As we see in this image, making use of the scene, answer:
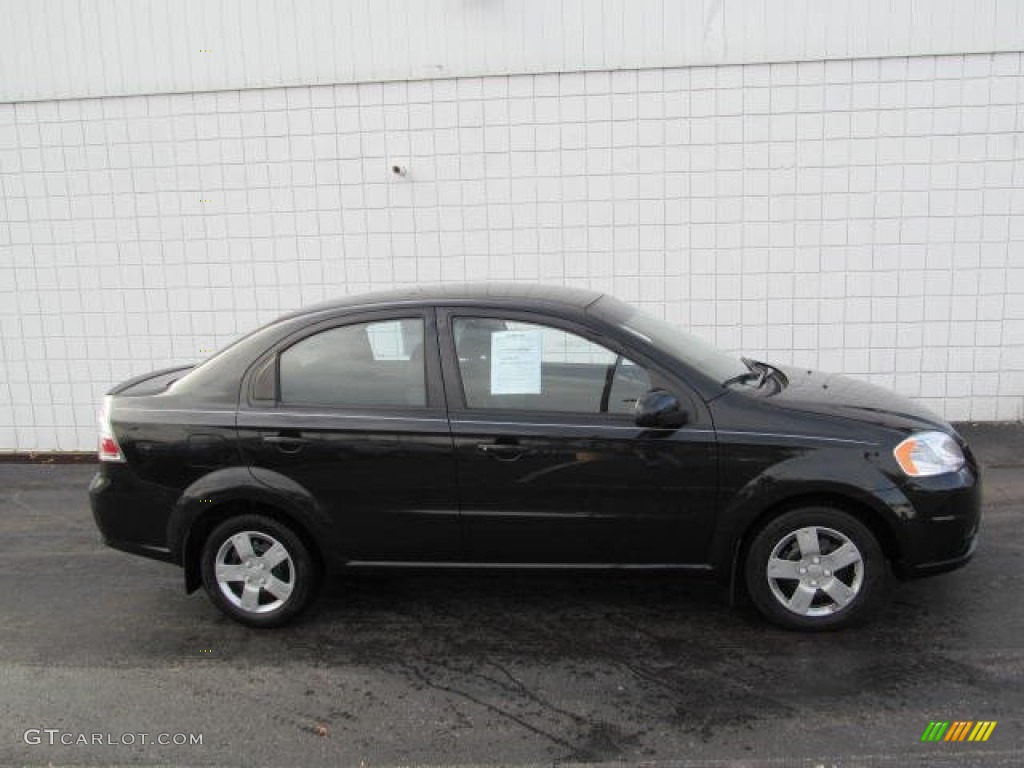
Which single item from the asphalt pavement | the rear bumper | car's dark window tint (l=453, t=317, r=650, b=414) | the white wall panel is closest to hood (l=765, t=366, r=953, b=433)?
car's dark window tint (l=453, t=317, r=650, b=414)

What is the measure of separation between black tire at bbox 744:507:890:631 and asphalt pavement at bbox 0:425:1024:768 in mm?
120

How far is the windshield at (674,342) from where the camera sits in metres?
4.03

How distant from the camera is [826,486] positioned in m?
3.75

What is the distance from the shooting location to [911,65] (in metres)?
6.93

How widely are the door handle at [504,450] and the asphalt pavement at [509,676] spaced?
0.61 m

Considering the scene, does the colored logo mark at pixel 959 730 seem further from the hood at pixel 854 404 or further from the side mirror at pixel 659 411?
the side mirror at pixel 659 411

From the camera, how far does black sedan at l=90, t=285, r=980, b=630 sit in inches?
150

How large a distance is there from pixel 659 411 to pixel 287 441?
1.70 m

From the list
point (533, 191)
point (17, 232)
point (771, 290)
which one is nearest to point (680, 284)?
point (771, 290)

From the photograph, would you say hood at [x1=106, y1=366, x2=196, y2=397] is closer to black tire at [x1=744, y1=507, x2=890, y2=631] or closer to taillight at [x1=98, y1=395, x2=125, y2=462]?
taillight at [x1=98, y1=395, x2=125, y2=462]

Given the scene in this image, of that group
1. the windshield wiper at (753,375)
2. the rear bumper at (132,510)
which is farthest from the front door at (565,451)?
the rear bumper at (132,510)

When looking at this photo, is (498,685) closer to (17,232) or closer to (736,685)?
(736,685)

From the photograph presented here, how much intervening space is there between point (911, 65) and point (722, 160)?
1628 mm

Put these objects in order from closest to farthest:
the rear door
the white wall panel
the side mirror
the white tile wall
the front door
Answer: the side mirror, the front door, the rear door, the white wall panel, the white tile wall
